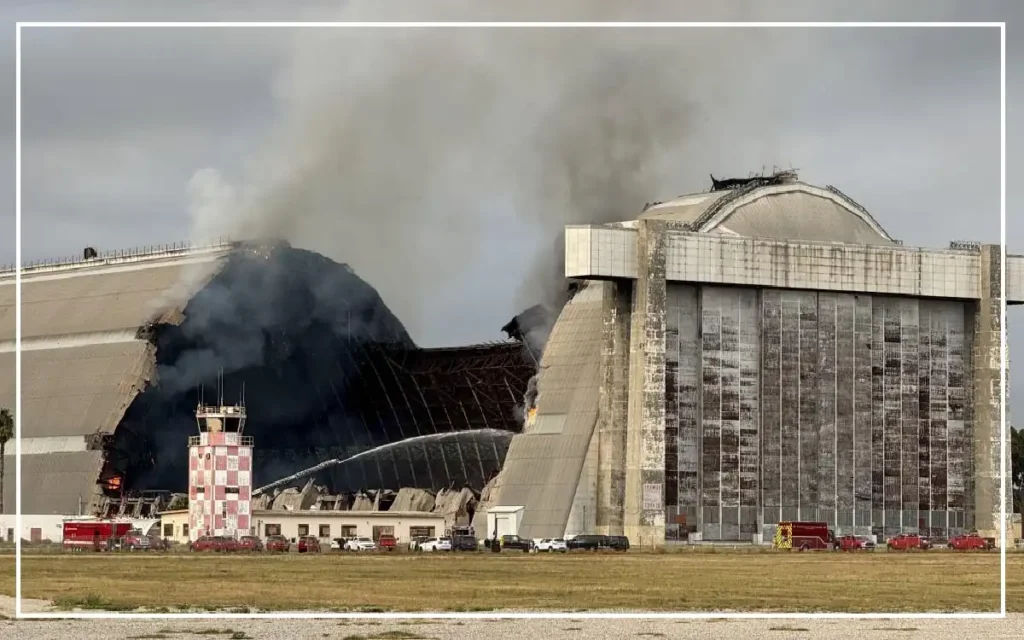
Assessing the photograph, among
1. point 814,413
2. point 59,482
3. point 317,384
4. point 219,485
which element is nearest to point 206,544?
point 219,485

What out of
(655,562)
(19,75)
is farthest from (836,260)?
(19,75)

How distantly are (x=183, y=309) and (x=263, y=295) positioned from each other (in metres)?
9.30

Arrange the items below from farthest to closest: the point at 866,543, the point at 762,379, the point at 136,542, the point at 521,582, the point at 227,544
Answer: the point at 762,379 < the point at 866,543 < the point at 136,542 < the point at 227,544 < the point at 521,582

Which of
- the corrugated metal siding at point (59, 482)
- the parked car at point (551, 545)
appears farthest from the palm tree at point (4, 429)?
the parked car at point (551, 545)

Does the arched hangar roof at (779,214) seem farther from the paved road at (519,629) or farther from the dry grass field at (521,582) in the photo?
the paved road at (519,629)

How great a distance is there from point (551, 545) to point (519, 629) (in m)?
66.7

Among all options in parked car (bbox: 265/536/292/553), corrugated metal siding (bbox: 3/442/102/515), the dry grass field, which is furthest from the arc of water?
the dry grass field

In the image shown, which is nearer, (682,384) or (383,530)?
(682,384)

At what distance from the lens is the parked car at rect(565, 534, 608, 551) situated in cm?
11794

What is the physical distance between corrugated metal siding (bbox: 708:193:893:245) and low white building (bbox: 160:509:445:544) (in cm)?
3336

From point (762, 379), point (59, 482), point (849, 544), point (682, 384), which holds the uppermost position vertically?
point (762, 379)

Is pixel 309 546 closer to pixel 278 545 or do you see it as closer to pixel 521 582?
pixel 278 545

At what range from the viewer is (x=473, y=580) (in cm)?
7644

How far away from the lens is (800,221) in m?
137
